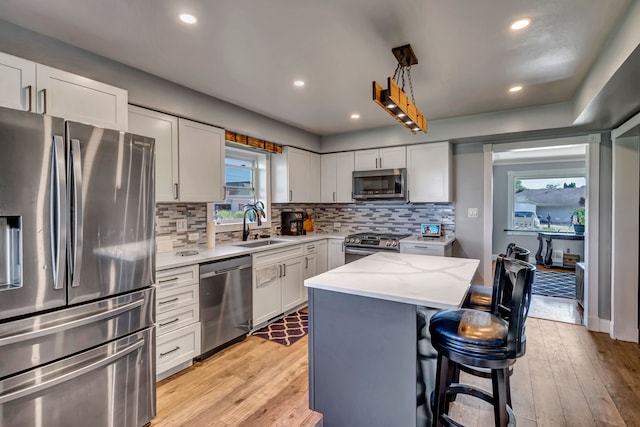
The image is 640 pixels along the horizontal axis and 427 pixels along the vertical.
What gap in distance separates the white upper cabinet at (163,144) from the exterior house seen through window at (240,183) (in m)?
0.89

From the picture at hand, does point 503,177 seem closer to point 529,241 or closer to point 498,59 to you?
point 529,241

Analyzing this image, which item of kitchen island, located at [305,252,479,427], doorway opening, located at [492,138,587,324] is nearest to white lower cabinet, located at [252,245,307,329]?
kitchen island, located at [305,252,479,427]

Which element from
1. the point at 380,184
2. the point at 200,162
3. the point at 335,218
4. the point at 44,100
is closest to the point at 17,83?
the point at 44,100

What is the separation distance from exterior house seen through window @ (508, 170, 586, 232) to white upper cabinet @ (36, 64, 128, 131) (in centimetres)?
796

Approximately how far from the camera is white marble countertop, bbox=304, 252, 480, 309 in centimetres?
151

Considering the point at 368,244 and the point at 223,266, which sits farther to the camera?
the point at 368,244

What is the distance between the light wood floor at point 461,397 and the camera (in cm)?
195

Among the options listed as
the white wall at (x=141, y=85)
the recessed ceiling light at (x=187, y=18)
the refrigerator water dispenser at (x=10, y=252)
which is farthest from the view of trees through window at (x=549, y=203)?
the refrigerator water dispenser at (x=10, y=252)

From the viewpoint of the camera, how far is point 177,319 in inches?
95.3

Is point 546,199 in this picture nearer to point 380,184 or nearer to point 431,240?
point 431,240

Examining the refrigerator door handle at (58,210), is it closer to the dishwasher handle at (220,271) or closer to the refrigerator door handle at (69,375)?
the refrigerator door handle at (69,375)

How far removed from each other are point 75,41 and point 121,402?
2249 mm

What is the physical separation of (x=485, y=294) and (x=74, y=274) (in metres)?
2.51

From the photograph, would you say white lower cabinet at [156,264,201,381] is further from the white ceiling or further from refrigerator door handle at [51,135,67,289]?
the white ceiling
